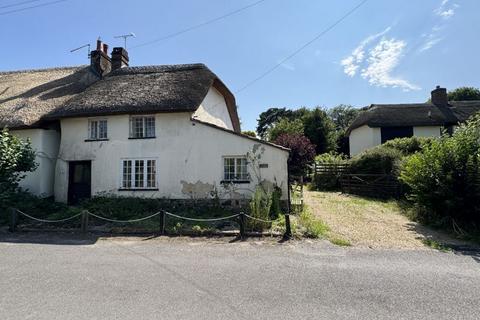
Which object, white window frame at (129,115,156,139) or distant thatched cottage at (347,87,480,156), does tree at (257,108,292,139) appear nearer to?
distant thatched cottage at (347,87,480,156)

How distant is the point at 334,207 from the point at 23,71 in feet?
69.1

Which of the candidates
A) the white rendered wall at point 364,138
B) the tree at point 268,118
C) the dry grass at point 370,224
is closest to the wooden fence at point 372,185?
the dry grass at point 370,224

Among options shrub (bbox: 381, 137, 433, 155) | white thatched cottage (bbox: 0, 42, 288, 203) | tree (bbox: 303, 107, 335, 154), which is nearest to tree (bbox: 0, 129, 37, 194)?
white thatched cottage (bbox: 0, 42, 288, 203)

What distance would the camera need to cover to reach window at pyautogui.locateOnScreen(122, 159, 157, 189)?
1348 cm

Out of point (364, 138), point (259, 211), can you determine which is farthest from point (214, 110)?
point (364, 138)

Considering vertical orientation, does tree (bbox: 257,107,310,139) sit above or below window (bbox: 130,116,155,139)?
above

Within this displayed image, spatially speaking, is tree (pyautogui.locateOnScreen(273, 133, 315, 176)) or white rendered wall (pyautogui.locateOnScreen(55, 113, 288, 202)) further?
tree (pyautogui.locateOnScreen(273, 133, 315, 176))

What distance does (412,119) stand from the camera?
25547mm

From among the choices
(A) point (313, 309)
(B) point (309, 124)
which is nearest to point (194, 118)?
(A) point (313, 309)

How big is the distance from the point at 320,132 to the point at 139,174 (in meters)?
25.2

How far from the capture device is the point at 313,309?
14.7 feet

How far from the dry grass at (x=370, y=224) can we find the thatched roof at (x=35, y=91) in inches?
517

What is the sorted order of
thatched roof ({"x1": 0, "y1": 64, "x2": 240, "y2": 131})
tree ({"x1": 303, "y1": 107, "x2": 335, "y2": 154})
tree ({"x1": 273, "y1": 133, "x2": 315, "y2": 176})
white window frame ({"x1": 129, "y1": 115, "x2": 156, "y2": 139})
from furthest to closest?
1. tree ({"x1": 303, "y1": 107, "x2": 335, "y2": 154})
2. tree ({"x1": 273, "y1": 133, "x2": 315, "y2": 176})
3. white window frame ({"x1": 129, "y1": 115, "x2": 156, "y2": 139})
4. thatched roof ({"x1": 0, "y1": 64, "x2": 240, "y2": 131})

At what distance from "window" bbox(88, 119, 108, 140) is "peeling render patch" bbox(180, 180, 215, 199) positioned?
445cm
